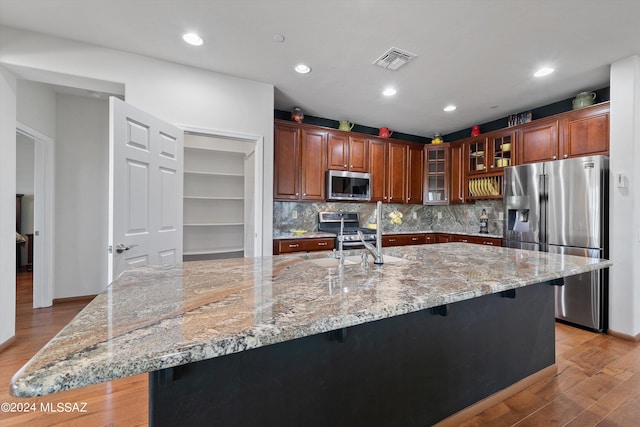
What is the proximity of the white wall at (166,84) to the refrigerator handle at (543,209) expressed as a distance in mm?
3168

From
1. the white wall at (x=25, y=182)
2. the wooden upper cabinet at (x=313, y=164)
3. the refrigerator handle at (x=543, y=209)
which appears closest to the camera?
the refrigerator handle at (x=543, y=209)

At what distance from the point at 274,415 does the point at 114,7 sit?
9.08 ft

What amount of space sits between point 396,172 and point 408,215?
40.0 inches

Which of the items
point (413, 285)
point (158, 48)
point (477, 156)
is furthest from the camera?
point (477, 156)

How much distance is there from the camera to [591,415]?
5.56 feet

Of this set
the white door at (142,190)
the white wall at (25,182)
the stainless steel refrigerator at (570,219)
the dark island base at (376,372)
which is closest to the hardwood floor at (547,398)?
the dark island base at (376,372)

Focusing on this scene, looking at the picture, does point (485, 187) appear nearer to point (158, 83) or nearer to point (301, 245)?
point (301, 245)

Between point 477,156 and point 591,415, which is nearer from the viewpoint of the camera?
point 591,415

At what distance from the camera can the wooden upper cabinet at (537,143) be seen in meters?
3.39

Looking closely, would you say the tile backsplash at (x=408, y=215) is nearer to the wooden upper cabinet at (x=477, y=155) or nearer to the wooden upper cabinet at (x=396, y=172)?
the wooden upper cabinet at (x=396, y=172)

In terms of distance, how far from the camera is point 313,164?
399 centimetres

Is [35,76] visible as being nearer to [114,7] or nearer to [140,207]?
[114,7]

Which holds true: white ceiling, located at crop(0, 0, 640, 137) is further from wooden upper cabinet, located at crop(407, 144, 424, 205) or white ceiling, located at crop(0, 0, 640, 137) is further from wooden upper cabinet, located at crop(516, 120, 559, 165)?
wooden upper cabinet, located at crop(407, 144, 424, 205)

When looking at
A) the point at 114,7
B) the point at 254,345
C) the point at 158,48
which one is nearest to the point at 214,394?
the point at 254,345
